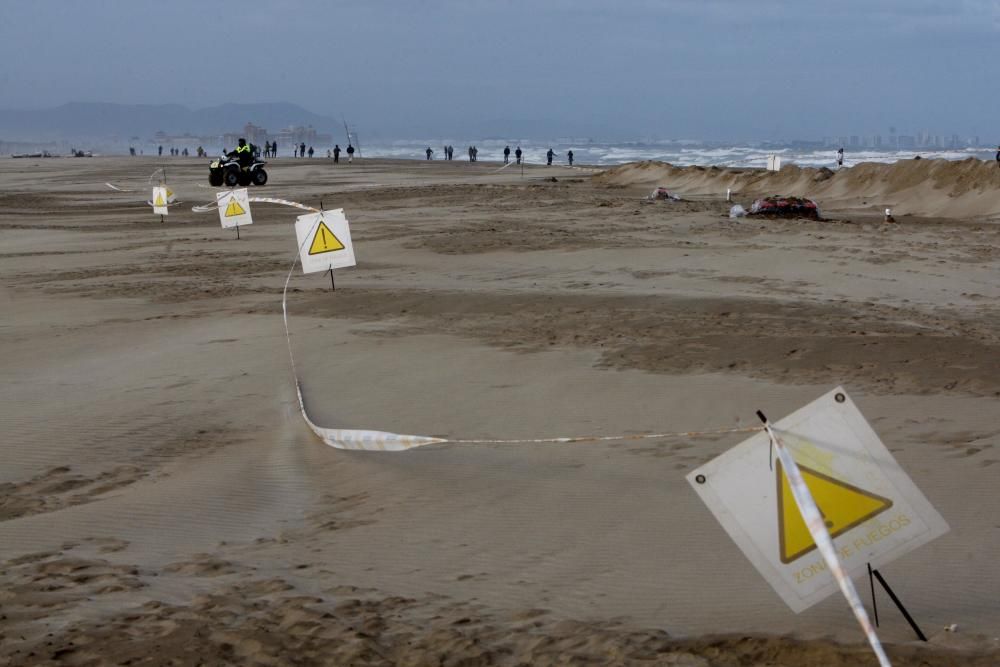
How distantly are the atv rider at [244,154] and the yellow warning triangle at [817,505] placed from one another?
35171mm

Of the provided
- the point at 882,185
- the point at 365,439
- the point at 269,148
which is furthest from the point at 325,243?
the point at 269,148

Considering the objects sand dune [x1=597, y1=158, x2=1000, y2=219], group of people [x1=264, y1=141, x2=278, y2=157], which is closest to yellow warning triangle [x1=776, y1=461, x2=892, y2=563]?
sand dune [x1=597, y1=158, x2=1000, y2=219]

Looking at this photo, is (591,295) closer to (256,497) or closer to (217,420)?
(217,420)

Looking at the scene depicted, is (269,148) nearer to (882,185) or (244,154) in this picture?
(244,154)

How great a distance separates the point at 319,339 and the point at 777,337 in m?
4.84

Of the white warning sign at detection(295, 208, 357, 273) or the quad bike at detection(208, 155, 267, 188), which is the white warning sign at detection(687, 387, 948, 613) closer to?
the white warning sign at detection(295, 208, 357, 273)

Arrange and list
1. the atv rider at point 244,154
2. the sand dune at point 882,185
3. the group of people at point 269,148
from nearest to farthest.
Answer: the sand dune at point 882,185 → the atv rider at point 244,154 → the group of people at point 269,148

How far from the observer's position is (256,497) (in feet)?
23.4

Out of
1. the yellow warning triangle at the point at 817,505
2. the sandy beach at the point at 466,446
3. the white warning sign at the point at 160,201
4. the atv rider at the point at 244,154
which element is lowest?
the sandy beach at the point at 466,446

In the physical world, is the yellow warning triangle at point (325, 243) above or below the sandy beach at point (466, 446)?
above

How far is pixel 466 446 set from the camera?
8.08 m

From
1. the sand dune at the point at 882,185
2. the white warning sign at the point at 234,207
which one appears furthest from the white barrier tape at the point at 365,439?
the sand dune at the point at 882,185

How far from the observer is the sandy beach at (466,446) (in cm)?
485

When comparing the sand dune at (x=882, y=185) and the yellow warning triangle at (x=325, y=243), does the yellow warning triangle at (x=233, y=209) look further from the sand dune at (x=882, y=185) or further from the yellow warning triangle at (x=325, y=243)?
the sand dune at (x=882, y=185)
